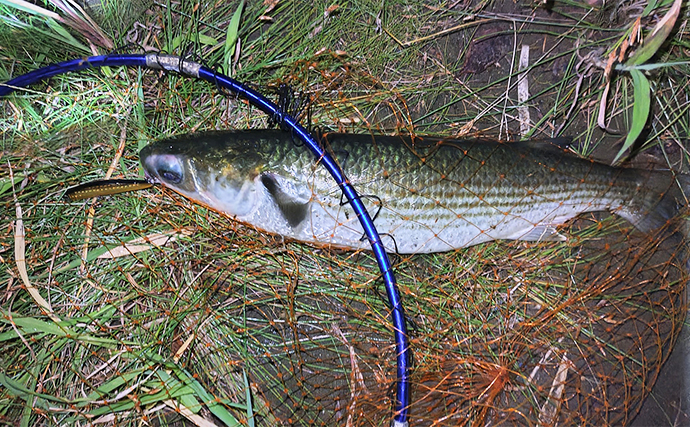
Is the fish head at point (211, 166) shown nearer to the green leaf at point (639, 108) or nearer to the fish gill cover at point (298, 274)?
the fish gill cover at point (298, 274)

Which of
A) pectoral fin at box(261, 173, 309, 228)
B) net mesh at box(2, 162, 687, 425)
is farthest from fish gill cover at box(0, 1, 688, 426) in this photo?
pectoral fin at box(261, 173, 309, 228)

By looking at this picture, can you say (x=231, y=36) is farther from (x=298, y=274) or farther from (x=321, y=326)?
(x=321, y=326)

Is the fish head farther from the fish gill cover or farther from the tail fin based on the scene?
the tail fin

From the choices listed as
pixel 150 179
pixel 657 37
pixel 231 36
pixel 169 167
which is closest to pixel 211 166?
pixel 169 167

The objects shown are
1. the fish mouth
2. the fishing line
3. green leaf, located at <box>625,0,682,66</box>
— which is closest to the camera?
the fishing line

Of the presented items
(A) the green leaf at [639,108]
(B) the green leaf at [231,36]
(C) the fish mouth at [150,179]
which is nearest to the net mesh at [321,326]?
(C) the fish mouth at [150,179]
